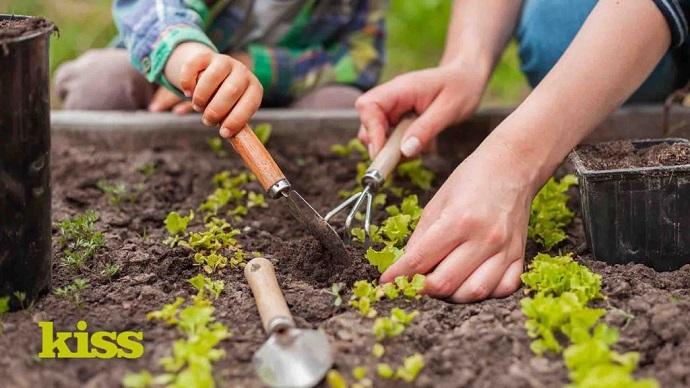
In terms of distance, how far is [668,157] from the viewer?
2137 millimetres

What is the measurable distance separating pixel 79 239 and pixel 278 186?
1.84 ft

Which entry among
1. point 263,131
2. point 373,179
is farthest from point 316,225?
point 263,131

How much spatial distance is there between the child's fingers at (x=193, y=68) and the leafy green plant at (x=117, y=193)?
0.67 m

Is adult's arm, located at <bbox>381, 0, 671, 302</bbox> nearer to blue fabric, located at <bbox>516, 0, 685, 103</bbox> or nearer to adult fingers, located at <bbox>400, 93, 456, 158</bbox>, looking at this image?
adult fingers, located at <bbox>400, 93, 456, 158</bbox>

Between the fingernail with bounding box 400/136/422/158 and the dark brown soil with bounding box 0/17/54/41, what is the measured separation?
0.98 meters

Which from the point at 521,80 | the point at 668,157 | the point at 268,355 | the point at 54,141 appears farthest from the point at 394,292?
the point at 521,80

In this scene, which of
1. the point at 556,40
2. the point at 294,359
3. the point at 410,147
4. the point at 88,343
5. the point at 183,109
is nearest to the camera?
the point at 294,359

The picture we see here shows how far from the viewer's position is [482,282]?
194cm

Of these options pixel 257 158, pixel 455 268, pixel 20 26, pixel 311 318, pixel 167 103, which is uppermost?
pixel 20 26

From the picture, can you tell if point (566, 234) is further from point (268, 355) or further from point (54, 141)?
point (54, 141)

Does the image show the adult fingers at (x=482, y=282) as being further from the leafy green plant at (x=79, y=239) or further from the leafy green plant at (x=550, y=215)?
the leafy green plant at (x=79, y=239)

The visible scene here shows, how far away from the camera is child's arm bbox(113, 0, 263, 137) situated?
205 cm

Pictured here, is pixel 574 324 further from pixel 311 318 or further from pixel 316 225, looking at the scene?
pixel 316 225

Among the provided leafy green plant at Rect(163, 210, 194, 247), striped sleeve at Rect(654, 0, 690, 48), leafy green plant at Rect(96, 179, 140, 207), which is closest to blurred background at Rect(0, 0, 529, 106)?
leafy green plant at Rect(96, 179, 140, 207)
